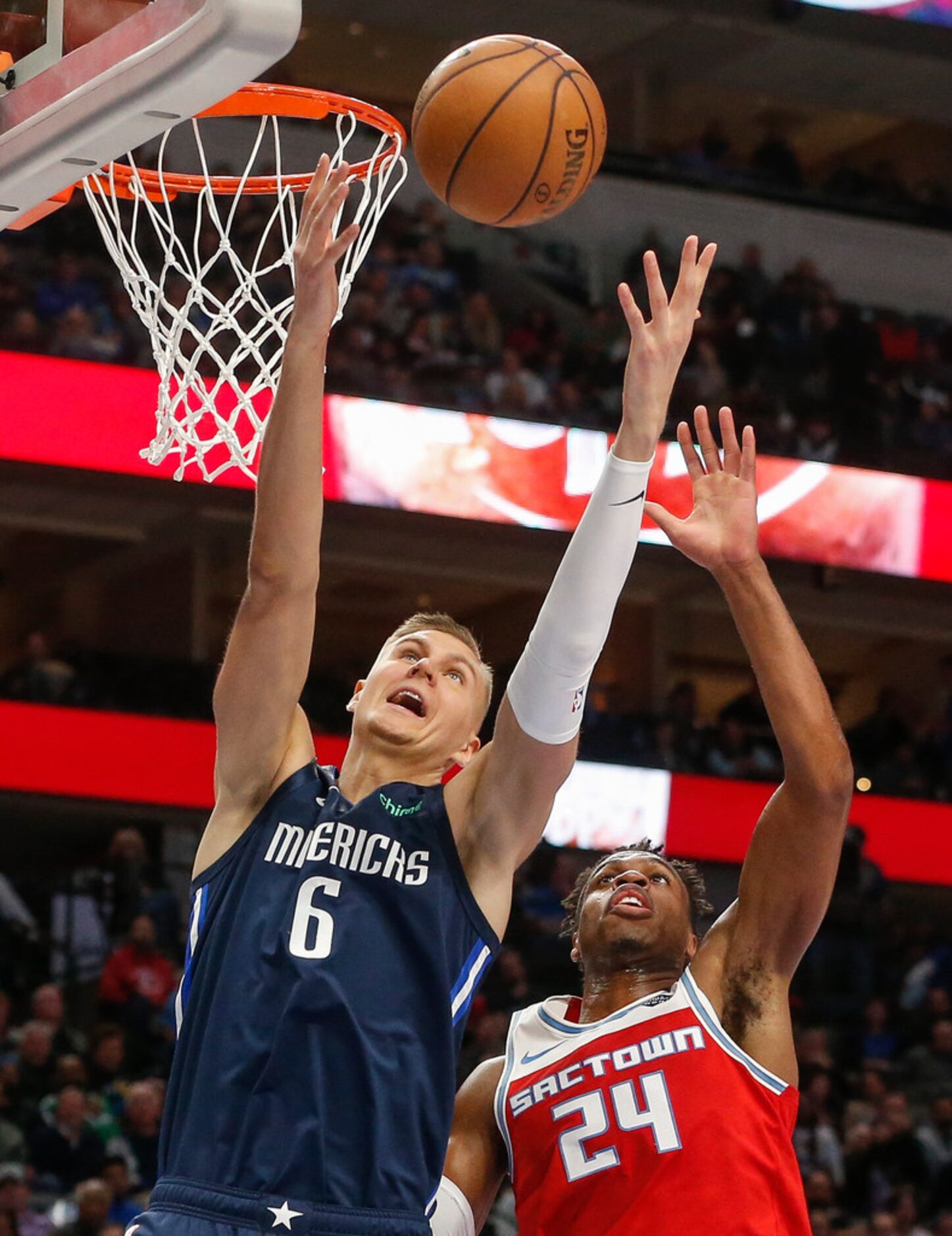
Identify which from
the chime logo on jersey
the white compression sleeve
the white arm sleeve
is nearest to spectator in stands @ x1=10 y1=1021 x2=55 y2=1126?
the white arm sleeve

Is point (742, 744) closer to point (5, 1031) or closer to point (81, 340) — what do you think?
point (81, 340)

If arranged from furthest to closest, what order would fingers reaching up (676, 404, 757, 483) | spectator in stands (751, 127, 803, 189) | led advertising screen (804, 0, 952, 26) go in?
spectator in stands (751, 127, 803, 189) → led advertising screen (804, 0, 952, 26) → fingers reaching up (676, 404, 757, 483)

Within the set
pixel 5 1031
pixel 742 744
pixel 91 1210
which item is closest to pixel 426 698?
pixel 91 1210

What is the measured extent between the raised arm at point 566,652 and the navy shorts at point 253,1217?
1.70ft

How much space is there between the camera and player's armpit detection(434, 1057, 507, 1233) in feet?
12.6

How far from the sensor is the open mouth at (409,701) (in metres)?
3.24

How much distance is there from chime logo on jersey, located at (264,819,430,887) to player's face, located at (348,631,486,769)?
22 cm

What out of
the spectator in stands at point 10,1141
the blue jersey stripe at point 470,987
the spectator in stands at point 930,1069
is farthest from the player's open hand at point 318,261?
the spectator in stands at point 930,1069

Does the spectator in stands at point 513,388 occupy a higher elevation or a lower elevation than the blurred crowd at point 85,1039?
higher

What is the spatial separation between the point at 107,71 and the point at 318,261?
464mm

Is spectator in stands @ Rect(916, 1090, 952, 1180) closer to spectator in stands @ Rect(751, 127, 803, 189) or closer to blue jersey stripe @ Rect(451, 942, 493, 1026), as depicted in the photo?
blue jersey stripe @ Rect(451, 942, 493, 1026)

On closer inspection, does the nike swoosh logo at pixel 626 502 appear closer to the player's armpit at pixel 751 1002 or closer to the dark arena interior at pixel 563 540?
the player's armpit at pixel 751 1002

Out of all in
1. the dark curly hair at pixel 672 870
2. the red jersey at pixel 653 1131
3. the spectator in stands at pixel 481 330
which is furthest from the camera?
the spectator in stands at pixel 481 330

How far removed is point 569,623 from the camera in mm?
2943
